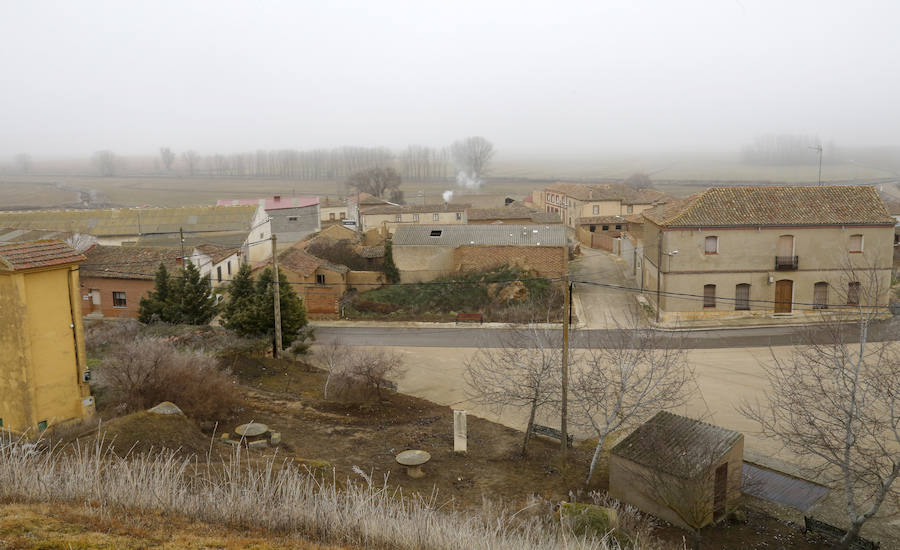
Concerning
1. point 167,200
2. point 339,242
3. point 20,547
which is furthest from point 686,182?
point 20,547

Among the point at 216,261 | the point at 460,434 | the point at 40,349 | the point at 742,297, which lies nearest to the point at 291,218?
the point at 216,261

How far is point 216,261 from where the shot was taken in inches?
1484

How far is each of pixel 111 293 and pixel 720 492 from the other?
98.2 ft

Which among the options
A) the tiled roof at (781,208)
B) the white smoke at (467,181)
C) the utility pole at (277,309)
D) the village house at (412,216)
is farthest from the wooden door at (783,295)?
the white smoke at (467,181)

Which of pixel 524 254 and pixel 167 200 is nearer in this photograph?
pixel 524 254

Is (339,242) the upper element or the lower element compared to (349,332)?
upper

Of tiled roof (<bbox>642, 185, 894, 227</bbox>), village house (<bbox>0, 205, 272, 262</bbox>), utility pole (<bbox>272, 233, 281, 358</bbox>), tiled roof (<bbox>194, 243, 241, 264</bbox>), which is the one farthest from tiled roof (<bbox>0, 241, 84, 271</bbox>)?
village house (<bbox>0, 205, 272, 262</bbox>)

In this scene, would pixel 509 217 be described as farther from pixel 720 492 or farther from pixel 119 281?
pixel 720 492

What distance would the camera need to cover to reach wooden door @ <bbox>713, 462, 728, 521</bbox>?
13.1 meters

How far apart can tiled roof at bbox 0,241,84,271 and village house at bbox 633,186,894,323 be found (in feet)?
80.9

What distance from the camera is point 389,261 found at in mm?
38406

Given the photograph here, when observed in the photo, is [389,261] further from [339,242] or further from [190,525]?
[190,525]

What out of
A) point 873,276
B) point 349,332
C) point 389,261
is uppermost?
point 873,276

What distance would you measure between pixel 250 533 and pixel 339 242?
125 feet
